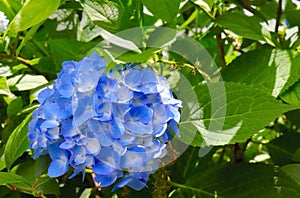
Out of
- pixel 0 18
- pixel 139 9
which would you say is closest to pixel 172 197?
pixel 139 9

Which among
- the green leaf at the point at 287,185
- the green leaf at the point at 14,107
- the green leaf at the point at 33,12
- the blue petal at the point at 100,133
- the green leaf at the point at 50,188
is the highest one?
the green leaf at the point at 33,12

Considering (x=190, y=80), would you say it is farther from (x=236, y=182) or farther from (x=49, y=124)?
(x=49, y=124)

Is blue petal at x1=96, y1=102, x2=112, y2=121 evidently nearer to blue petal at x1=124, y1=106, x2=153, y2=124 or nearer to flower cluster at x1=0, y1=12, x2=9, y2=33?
blue petal at x1=124, y1=106, x2=153, y2=124

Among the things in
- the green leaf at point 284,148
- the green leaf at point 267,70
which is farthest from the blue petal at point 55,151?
the green leaf at point 284,148

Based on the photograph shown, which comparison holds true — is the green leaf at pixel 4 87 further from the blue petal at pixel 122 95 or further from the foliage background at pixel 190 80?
the blue petal at pixel 122 95

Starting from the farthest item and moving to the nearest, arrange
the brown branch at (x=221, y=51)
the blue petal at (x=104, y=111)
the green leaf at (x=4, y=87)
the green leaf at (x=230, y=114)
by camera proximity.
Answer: the brown branch at (x=221, y=51), the green leaf at (x=4, y=87), the green leaf at (x=230, y=114), the blue petal at (x=104, y=111)

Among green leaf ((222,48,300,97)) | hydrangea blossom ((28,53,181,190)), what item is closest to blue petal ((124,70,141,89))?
hydrangea blossom ((28,53,181,190))

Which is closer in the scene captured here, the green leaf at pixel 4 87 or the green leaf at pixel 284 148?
the green leaf at pixel 4 87
